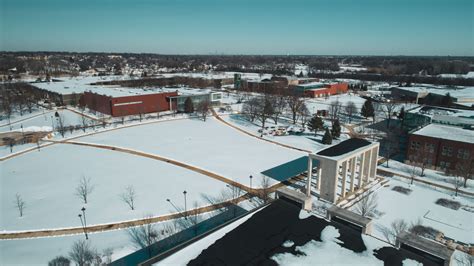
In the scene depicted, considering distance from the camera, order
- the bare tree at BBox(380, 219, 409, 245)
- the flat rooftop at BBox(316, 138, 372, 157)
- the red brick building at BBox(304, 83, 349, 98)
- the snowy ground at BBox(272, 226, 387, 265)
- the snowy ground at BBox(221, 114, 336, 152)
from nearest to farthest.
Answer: the snowy ground at BBox(272, 226, 387, 265) < the bare tree at BBox(380, 219, 409, 245) < the flat rooftop at BBox(316, 138, 372, 157) < the snowy ground at BBox(221, 114, 336, 152) < the red brick building at BBox(304, 83, 349, 98)

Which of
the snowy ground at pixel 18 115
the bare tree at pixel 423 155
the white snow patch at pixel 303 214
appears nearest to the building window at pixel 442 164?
the bare tree at pixel 423 155

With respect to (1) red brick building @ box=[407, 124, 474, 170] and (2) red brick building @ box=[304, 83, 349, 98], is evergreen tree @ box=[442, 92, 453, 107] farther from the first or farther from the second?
(1) red brick building @ box=[407, 124, 474, 170]

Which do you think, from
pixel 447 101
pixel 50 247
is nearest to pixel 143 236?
pixel 50 247

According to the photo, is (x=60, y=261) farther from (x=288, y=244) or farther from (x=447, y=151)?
(x=447, y=151)

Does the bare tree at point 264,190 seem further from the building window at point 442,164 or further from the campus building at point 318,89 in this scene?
the campus building at point 318,89

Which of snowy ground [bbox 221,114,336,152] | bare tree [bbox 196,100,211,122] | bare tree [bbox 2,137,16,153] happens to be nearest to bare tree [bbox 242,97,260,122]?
snowy ground [bbox 221,114,336,152]

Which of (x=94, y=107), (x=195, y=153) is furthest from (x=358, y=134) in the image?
(x=94, y=107)
